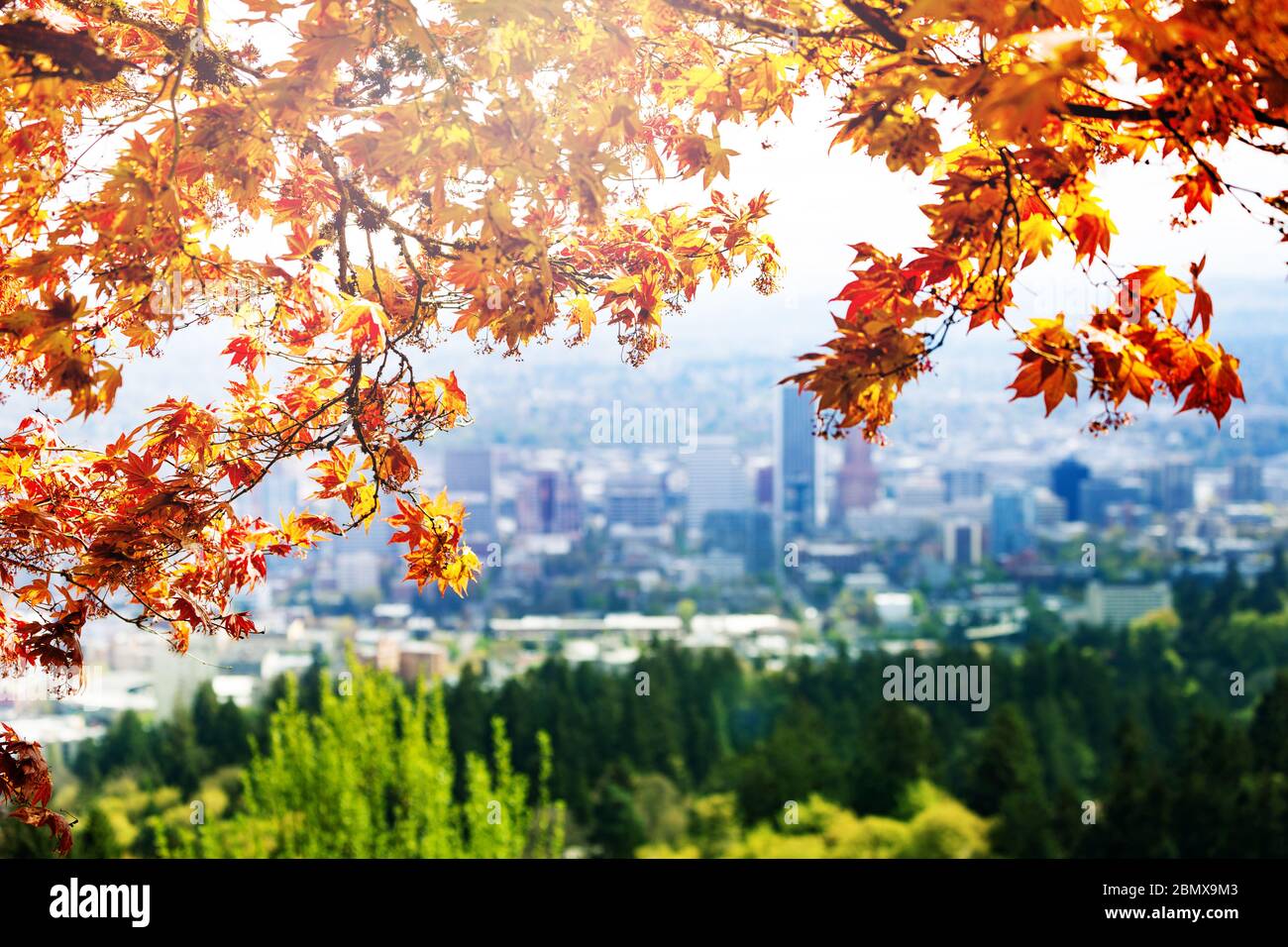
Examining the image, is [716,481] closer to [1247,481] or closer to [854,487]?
[854,487]

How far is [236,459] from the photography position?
1540 mm

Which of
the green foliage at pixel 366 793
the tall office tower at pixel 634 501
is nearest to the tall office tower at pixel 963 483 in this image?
the tall office tower at pixel 634 501

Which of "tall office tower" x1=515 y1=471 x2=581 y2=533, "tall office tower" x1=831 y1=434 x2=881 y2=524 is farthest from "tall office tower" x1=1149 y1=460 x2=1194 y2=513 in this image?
"tall office tower" x1=515 y1=471 x2=581 y2=533

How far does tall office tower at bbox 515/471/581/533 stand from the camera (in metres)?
7.07

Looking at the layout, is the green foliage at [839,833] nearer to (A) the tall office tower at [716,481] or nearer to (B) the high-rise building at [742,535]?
(B) the high-rise building at [742,535]

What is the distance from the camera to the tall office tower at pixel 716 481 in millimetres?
7266

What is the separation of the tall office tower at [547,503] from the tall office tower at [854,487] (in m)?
1.71

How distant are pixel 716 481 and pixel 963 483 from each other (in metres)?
1.64

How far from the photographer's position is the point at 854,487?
7465mm

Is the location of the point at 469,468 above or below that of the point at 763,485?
above

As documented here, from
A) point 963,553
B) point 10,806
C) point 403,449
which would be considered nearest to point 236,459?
point 403,449

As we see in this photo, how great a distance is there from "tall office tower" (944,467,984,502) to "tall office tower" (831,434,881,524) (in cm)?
45

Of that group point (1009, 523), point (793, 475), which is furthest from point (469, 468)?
point (1009, 523)

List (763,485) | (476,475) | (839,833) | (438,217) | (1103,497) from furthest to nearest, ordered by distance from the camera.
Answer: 1. (1103,497)
2. (763,485)
3. (476,475)
4. (839,833)
5. (438,217)
